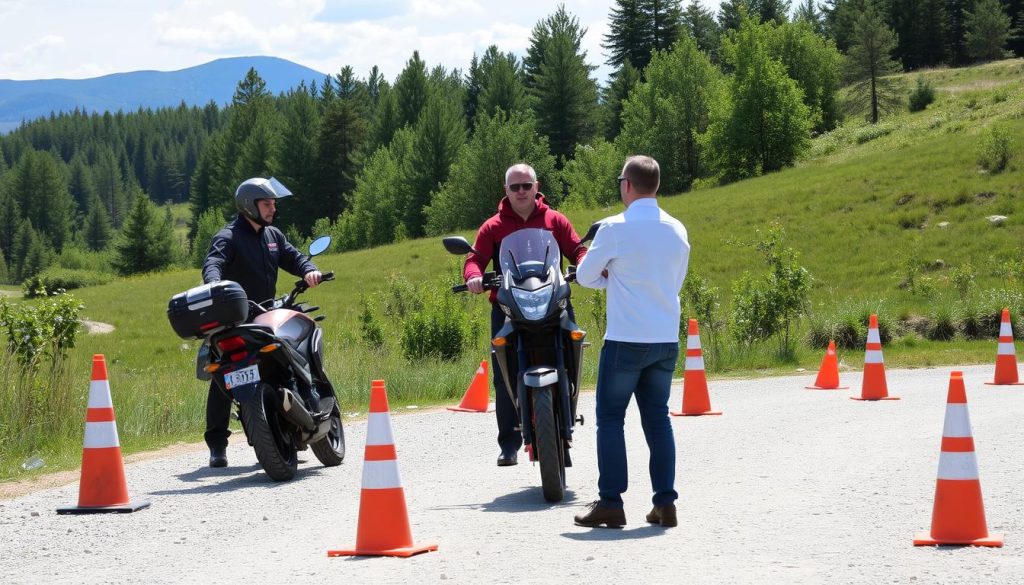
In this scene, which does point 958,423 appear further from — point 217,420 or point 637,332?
point 217,420

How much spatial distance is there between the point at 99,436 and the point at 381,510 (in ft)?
8.24

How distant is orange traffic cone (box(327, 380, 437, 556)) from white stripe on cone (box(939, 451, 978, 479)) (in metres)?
2.46

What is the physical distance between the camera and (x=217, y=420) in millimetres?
9805

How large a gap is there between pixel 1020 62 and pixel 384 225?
5028cm

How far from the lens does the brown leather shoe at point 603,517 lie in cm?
666

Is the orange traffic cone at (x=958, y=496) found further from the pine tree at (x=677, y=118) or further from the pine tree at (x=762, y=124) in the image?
the pine tree at (x=677, y=118)

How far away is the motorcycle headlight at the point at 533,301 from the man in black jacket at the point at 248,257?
8.08 feet

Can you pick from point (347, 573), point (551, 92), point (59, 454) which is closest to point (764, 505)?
point (347, 573)

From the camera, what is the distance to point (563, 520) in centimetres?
696

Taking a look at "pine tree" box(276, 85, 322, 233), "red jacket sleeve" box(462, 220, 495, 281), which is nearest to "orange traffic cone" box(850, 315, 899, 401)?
"red jacket sleeve" box(462, 220, 495, 281)

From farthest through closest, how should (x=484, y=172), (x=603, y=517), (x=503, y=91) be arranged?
(x=503, y=91), (x=484, y=172), (x=603, y=517)

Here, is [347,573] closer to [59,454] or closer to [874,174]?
[59,454]

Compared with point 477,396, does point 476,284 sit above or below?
above

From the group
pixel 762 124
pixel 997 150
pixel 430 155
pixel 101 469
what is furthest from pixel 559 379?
pixel 430 155
